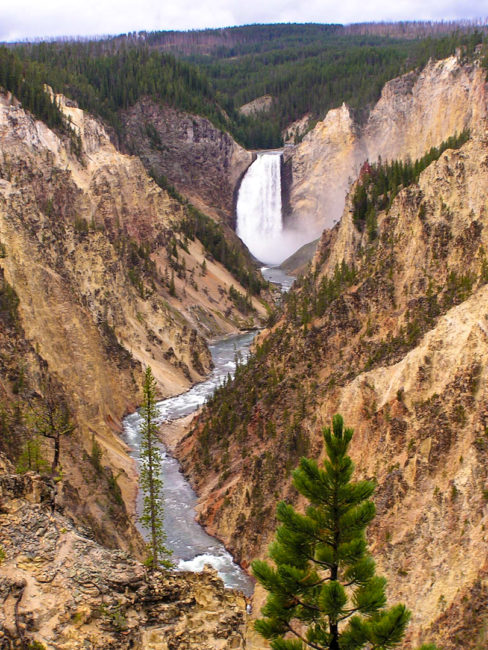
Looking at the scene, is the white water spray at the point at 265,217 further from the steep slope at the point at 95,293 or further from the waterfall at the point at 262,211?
the steep slope at the point at 95,293

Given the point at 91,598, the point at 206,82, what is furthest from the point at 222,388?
the point at 206,82

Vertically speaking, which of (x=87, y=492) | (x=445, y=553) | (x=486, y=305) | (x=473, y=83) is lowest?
(x=87, y=492)

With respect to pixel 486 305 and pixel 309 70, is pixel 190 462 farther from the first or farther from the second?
pixel 309 70

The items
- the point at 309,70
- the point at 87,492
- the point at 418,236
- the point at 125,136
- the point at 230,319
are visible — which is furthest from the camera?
the point at 309,70

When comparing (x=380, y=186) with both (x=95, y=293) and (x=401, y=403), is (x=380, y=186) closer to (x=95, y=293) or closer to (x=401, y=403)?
(x=95, y=293)

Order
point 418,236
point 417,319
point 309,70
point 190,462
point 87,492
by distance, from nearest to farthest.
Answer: point 87,492 < point 417,319 < point 418,236 < point 190,462 < point 309,70

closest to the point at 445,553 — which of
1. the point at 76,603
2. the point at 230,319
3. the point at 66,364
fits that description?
the point at 76,603
